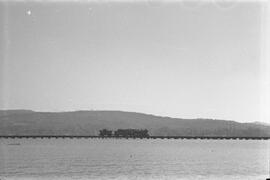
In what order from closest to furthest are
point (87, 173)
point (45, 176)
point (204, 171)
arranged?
point (45, 176), point (87, 173), point (204, 171)

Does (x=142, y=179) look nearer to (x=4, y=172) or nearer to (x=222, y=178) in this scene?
(x=222, y=178)

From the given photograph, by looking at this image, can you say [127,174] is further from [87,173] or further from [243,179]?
[243,179]

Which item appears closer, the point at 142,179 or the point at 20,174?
the point at 142,179

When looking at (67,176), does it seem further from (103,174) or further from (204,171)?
(204,171)

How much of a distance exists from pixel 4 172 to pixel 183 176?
21.3 metres

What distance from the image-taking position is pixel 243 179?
182ft

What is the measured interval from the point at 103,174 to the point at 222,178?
→ 45.9ft

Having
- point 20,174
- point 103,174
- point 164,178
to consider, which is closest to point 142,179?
point 164,178

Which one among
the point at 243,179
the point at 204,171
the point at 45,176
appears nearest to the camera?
the point at 243,179

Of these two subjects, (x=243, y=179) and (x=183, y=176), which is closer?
(x=243, y=179)

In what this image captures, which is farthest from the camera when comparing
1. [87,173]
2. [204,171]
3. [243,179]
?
[204,171]

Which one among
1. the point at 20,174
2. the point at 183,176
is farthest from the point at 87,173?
the point at 183,176

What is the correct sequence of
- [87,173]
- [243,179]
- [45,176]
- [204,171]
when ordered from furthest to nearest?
1. [204,171]
2. [87,173]
3. [45,176]
4. [243,179]

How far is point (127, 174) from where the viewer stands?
208ft
